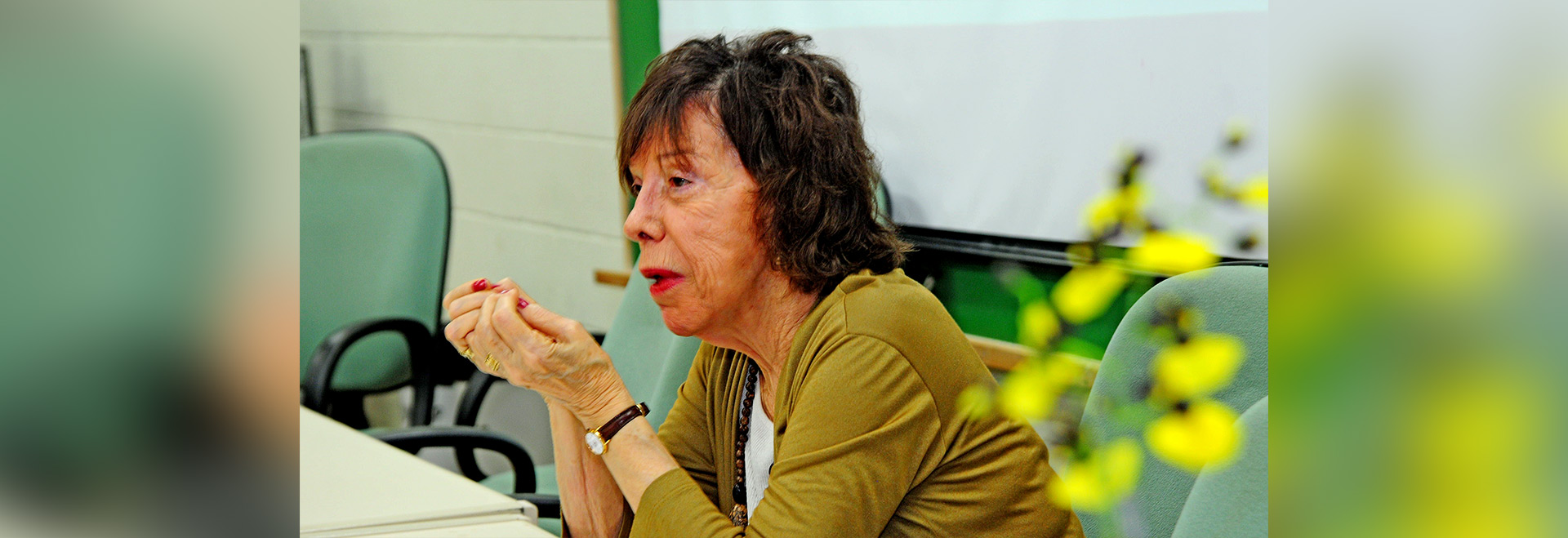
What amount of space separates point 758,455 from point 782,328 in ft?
0.46

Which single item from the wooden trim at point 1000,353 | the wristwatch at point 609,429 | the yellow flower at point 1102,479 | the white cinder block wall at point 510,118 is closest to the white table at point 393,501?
the wristwatch at point 609,429

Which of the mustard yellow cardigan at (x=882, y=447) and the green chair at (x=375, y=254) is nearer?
the mustard yellow cardigan at (x=882, y=447)

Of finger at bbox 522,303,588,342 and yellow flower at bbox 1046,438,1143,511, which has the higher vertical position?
yellow flower at bbox 1046,438,1143,511

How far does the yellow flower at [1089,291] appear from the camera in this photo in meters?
0.56

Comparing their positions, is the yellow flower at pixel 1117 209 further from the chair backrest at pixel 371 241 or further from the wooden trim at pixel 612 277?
the wooden trim at pixel 612 277

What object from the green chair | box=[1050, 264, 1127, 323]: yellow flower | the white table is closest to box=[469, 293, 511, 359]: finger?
the white table

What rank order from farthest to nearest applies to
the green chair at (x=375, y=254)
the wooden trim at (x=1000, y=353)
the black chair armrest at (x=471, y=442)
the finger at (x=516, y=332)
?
the green chair at (x=375, y=254), the wooden trim at (x=1000, y=353), the black chair armrest at (x=471, y=442), the finger at (x=516, y=332)

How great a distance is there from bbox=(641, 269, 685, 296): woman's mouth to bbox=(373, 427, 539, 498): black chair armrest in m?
0.71

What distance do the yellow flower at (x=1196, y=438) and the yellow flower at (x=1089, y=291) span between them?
0.06 m

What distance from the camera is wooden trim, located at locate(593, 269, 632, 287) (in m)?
3.09

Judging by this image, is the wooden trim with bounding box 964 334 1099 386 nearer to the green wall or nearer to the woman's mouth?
the green wall
